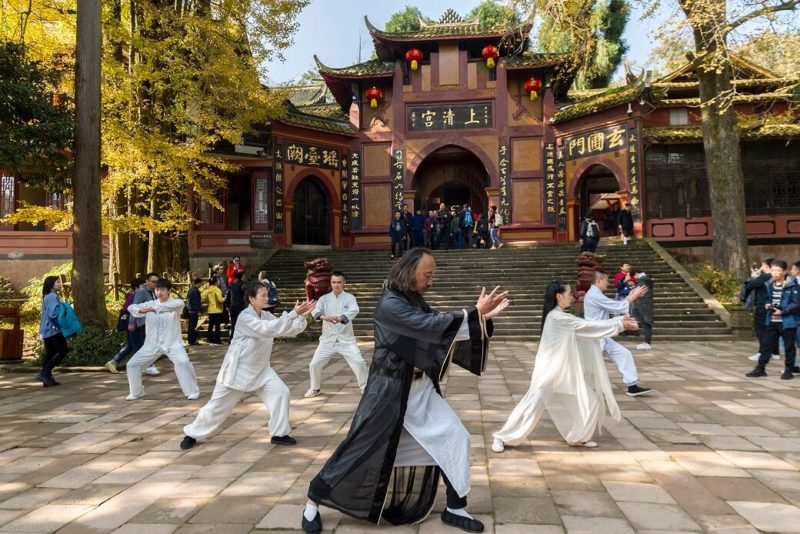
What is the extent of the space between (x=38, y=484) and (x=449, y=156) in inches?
757

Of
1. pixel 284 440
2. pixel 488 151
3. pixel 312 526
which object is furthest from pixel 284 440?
pixel 488 151

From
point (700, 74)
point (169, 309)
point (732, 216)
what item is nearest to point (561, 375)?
point (169, 309)

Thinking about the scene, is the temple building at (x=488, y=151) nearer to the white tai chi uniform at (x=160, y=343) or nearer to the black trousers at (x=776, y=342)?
the black trousers at (x=776, y=342)

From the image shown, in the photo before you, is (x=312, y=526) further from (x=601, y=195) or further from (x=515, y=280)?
(x=601, y=195)

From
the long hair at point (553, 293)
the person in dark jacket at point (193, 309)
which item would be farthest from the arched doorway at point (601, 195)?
the long hair at point (553, 293)

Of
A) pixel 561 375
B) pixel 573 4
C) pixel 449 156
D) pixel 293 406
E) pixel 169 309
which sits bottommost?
pixel 293 406

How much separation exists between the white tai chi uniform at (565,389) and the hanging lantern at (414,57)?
1706cm

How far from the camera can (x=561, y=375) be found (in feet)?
13.5

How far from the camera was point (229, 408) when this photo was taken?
423 cm

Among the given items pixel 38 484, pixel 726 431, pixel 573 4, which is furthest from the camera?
pixel 573 4

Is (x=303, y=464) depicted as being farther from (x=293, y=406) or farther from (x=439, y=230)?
(x=439, y=230)

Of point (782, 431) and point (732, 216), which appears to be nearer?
point (782, 431)

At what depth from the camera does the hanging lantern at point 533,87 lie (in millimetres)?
18984

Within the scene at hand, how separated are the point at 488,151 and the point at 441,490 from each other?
17.3 m
